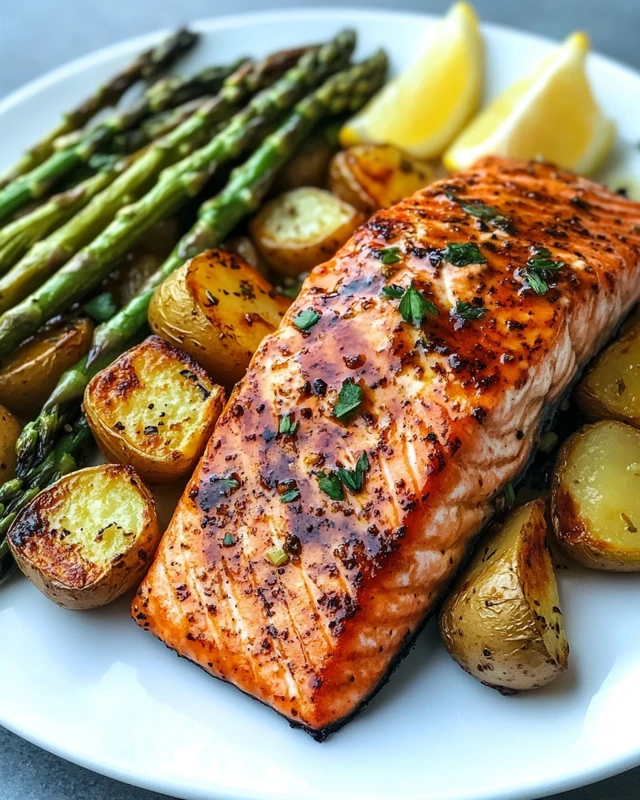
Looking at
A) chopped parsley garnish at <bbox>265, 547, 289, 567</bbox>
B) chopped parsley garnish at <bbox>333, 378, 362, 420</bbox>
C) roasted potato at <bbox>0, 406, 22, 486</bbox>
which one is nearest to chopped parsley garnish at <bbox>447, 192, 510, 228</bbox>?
chopped parsley garnish at <bbox>333, 378, 362, 420</bbox>

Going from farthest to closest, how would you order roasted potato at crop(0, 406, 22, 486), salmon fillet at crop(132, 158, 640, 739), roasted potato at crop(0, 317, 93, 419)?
roasted potato at crop(0, 317, 93, 419) → roasted potato at crop(0, 406, 22, 486) → salmon fillet at crop(132, 158, 640, 739)

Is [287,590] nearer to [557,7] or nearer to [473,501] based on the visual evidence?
[473,501]

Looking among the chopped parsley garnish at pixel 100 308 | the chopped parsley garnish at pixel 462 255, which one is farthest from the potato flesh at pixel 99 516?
the chopped parsley garnish at pixel 462 255

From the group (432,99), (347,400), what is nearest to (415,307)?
(347,400)

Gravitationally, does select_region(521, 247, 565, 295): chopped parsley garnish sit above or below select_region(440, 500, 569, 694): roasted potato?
above

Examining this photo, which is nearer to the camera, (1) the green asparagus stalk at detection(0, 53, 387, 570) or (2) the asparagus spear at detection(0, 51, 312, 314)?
(1) the green asparagus stalk at detection(0, 53, 387, 570)

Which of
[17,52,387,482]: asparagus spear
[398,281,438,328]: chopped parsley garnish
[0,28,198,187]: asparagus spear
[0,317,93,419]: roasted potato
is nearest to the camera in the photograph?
[398,281,438,328]: chopped parsley garnish

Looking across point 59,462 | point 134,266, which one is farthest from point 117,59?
point 59,462

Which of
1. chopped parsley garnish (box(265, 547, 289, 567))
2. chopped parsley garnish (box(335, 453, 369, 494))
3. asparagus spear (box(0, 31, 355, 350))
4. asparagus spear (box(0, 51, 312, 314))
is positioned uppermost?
asparagus spear (box(0, 51, 312, 314))

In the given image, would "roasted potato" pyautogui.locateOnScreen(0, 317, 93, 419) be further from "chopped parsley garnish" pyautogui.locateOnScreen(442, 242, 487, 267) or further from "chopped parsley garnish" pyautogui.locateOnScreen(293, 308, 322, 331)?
"chopped parsley garnish" pyautogui.locateOnScreen(442, 242, 487, 267)
